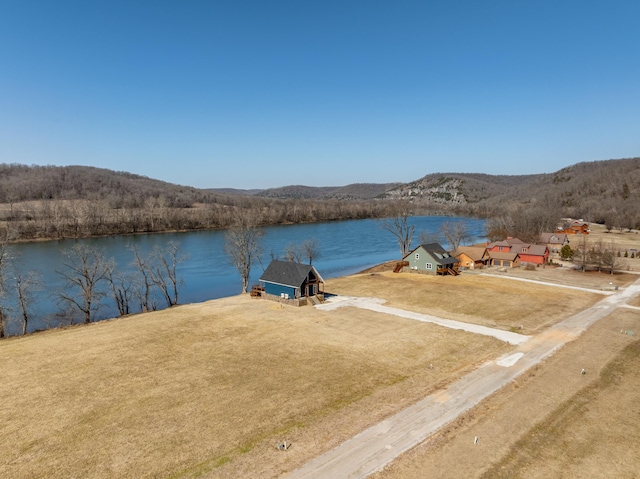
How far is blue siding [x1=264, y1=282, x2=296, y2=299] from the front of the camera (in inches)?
1391

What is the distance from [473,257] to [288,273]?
3499 centimetres

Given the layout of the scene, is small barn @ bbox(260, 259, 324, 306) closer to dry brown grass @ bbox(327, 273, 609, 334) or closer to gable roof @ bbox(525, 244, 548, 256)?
dry brown grass @ bbox(327, 273, 609, 334)

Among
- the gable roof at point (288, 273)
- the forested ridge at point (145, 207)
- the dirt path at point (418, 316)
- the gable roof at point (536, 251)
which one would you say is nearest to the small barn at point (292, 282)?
the gable roof at point (288, 273)

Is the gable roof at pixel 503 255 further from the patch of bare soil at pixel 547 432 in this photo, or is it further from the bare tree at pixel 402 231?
the patch of bare soil at pixel 547 432

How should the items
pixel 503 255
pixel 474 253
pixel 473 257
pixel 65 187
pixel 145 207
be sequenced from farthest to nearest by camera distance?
pixel 65 187
pixel 145 207
pixel 503 255
pixel 474 253
pixel 473 257

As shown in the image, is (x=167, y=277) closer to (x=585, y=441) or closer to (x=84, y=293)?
(x=84, y=293)

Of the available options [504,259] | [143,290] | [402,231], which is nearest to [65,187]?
[143,290]

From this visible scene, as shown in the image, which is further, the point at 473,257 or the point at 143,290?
the point at 473,257

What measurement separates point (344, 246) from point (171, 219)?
173ft

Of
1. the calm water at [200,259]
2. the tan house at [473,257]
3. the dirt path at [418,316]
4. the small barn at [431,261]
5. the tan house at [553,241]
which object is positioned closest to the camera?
the dirt path at [418,316]

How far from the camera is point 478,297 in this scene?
38344 mm

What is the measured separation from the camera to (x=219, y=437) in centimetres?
1432

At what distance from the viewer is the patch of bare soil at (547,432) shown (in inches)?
499

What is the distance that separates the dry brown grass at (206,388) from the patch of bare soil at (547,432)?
278 centimetres
